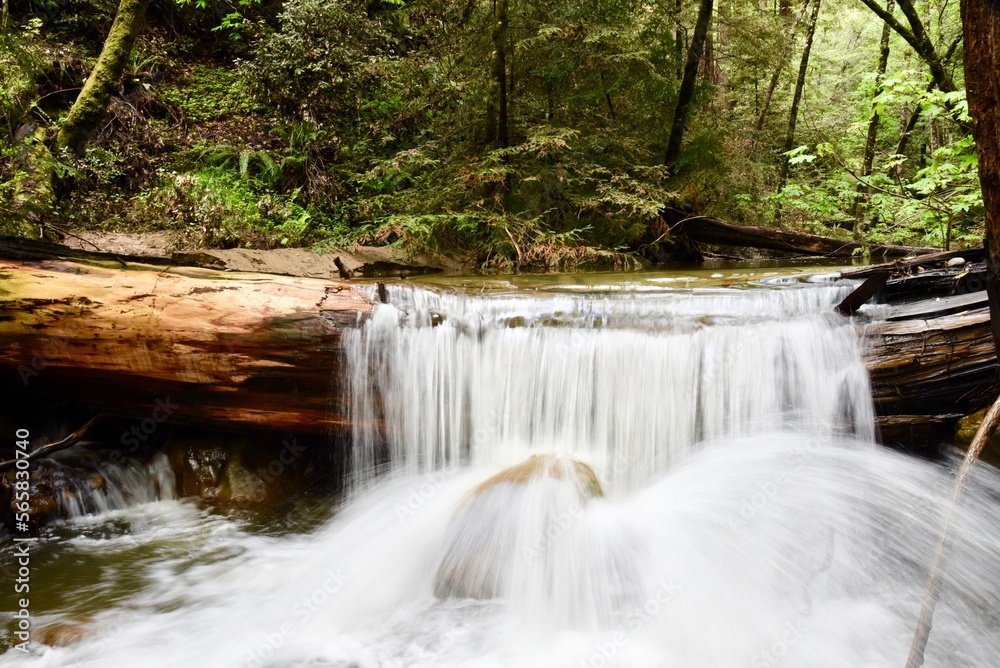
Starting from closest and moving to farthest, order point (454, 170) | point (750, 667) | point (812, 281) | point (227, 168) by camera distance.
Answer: point (750, 667)
point (812, 281)
point (454, 170)
point (227, 168)

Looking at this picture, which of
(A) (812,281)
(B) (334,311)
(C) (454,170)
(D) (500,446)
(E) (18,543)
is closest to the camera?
(E) (18,543)

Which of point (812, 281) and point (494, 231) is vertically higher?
point (494, 231)

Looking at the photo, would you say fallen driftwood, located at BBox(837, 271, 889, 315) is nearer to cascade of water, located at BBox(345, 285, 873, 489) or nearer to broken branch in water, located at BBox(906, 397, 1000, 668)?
cascade of water, located at BBox(345, 285, 873, 489)

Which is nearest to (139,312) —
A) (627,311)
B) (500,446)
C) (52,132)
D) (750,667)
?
(500,446)

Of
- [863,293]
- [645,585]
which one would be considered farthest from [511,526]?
[863,293]

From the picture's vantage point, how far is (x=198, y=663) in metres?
2.89

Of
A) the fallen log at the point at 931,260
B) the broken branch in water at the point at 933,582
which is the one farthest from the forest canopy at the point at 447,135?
the broken branch in water at the point at 933,582

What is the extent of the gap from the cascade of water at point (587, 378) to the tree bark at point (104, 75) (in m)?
6.94

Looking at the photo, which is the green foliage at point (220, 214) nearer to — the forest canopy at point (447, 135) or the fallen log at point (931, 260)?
the forest canopy at point (447, 135)

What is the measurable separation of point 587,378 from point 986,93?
2773 mm

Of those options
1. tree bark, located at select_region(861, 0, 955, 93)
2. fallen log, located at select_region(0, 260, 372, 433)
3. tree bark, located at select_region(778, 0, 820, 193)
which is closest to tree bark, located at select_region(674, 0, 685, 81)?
tree bark, located at select_region(861, 0, 955, 93)

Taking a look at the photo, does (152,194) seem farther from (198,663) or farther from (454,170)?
(198,663)

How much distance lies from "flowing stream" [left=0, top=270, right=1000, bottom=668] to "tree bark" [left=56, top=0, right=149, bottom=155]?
659 centimetres

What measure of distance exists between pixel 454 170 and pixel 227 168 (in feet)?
13.9
